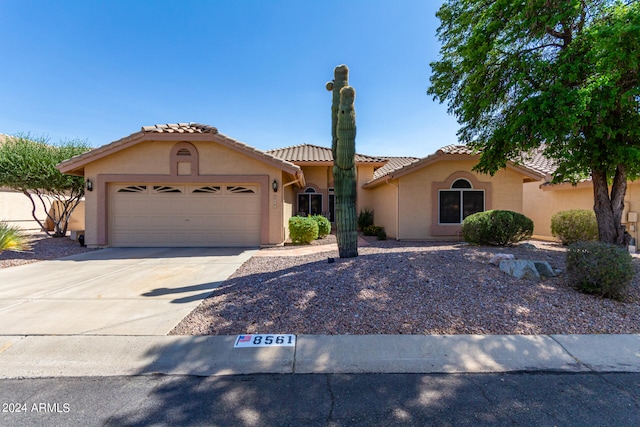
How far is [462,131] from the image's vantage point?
9.40m

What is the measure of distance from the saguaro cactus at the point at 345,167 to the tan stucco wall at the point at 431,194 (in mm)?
5998

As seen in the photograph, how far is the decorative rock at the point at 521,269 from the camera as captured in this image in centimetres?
572

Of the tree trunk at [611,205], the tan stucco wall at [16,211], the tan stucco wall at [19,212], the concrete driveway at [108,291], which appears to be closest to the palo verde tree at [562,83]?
the tree trunk at [611,205]

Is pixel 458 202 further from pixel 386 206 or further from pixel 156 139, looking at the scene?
pixel 156 139

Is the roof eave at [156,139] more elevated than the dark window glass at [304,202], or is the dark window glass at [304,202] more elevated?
the roof eave at [156,139]

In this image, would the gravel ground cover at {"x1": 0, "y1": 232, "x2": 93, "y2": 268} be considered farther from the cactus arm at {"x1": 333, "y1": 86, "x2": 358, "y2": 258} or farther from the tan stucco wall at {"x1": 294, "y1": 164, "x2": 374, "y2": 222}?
the tan stucco wall at {"x1": 294, "y1": 164, "x2": 374, "y2": 222}

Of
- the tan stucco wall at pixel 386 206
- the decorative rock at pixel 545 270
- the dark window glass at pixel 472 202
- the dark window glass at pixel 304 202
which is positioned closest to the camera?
the decorative rock at pixel 545 270

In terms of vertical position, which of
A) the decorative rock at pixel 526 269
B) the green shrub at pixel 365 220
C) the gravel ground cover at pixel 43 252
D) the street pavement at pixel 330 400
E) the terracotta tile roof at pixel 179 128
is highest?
the terracotta tile roof at pixel 179 128

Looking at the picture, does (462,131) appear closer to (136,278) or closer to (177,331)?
(177,331)

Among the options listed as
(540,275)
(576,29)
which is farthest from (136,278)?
(576,29)

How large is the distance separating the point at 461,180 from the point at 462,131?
3.91 meters

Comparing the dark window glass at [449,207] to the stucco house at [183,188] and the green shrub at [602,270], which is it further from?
the green shrub at [602,270]

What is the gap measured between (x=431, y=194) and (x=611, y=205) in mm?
5755

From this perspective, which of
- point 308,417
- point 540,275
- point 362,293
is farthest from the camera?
point 540,275
